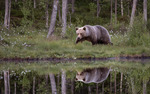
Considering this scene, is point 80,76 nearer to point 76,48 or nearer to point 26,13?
point 76,48

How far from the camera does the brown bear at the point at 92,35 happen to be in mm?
18438

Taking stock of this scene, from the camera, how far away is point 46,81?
9.90 m

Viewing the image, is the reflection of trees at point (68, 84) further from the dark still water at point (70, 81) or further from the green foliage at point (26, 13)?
the green foliage at point (26, 13)

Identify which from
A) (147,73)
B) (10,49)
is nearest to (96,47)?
(10,49)

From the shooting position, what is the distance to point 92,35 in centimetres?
1880

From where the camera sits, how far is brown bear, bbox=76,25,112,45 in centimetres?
1844

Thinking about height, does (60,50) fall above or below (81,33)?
below

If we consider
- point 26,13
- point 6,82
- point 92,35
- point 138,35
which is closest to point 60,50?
point 92,35

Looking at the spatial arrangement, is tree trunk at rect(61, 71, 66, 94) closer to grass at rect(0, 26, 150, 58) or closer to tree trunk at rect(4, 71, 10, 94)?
tree trunk at rect(4, 71, 10, 94)

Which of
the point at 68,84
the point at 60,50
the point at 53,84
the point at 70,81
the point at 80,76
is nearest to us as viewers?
the point at 53,84

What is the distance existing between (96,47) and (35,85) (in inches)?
356

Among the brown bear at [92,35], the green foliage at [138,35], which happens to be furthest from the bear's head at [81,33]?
the green foliage at [138,35]

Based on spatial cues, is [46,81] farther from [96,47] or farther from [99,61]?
[96,47]

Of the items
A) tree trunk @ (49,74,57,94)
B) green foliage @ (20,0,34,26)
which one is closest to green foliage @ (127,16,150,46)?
tree trunk @ (49,74,57,94)
